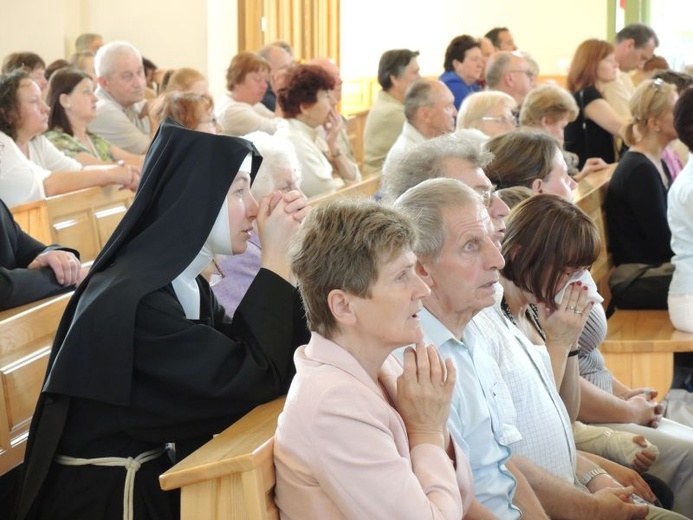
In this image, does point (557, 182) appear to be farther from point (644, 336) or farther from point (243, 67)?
point (243, 67)

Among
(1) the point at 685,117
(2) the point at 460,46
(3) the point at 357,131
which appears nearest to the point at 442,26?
(3) the point at 357,131

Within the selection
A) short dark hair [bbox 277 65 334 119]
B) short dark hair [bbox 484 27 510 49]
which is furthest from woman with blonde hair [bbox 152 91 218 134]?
short dark hair [bbox 484 27 510 49]

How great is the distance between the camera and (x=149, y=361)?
90.3 inches

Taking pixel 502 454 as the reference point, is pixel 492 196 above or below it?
above

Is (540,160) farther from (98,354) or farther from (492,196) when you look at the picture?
(98,354)

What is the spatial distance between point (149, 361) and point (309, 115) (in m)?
4.28

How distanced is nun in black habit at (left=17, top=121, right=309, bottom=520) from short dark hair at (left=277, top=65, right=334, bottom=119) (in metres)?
3.93

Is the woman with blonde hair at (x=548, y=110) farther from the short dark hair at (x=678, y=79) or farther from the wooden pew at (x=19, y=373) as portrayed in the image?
the wooden pew at (x=19, y=373)

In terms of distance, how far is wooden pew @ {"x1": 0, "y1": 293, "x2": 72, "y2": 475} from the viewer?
2.78 meters

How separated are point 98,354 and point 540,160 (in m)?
2.25

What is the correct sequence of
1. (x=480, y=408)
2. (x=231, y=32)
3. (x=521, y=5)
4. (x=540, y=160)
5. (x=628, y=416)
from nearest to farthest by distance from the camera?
(x=480, y=408) < (x=628, y=416) < (x=540, y=160) < (x=231, y=32) < (x=521, y=5)

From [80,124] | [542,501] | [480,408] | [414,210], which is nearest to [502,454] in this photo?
[480,408]

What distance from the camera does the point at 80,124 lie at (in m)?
6.61

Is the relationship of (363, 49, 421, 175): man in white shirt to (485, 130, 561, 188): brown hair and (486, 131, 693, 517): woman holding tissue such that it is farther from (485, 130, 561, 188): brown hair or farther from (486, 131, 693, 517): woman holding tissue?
(486, 131, 693, 517): woman holding tissue
